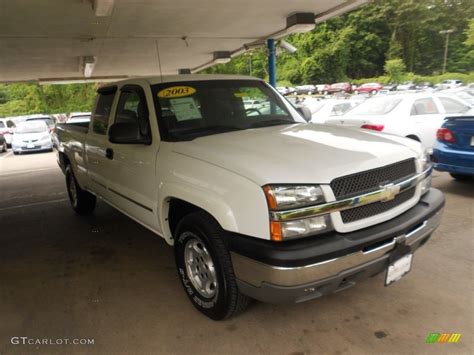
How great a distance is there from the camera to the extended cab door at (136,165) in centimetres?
343

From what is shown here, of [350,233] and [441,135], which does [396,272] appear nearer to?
[350,233]

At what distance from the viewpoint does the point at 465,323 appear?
2828 mm

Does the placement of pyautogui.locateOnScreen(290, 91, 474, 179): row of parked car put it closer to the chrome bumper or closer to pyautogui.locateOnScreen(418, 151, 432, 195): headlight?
pyautogui.locateOnScreen(418, 151, 432, 195): headlight

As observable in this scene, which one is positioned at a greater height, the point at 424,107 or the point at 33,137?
the point at 424,107

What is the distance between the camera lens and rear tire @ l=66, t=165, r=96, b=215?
5977 mm

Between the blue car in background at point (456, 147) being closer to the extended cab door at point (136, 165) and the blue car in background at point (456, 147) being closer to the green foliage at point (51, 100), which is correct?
the extended cab door at point (136, 165)

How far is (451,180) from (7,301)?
276 inches

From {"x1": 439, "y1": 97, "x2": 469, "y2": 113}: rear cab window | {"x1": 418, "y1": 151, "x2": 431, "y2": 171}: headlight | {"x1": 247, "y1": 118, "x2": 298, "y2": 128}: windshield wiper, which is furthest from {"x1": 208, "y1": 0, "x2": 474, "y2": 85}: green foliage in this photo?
{"x1": 418, "y1": 151, "x2": 431, "y2": 171}: headlight

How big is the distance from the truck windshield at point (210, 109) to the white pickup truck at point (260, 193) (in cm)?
1

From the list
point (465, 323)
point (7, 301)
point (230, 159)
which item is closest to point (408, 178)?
point (465, 323)

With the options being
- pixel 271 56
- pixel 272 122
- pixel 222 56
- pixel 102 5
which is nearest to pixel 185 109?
pixel 272 122

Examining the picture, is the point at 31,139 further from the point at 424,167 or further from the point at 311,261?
the point at 311,261

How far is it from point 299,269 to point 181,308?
1.41 metres

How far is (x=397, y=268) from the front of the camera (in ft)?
8.80
